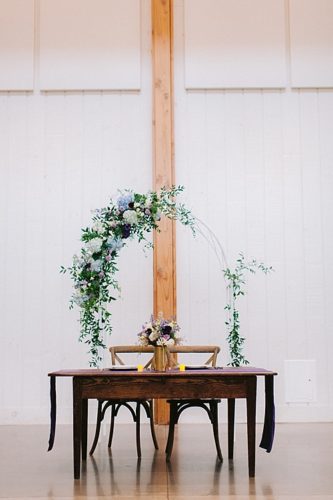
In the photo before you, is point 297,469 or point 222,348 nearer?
point 297,469

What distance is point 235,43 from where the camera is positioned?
23.3 ft

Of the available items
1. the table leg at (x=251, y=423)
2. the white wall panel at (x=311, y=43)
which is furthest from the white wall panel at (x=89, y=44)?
the table leg at (x=251, y=423)

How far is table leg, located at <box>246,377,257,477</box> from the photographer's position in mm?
4074

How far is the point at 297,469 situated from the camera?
4348 mm

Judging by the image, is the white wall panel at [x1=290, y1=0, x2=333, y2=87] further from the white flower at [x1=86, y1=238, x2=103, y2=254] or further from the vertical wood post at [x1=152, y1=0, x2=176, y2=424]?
the white flower at [x1=86, y1=238, x2=103, y2=254]

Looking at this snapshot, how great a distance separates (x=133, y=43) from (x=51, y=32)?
89cm

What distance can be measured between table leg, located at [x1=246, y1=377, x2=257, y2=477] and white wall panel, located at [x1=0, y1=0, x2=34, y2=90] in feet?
14.3

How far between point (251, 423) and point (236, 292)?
2775 mm

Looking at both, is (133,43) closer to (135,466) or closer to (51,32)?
(51,32)

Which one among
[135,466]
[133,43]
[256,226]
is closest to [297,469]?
[135,466]

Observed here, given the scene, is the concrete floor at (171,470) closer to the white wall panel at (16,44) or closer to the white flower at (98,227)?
the white flower at (98,227)

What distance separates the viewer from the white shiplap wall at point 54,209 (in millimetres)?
6742

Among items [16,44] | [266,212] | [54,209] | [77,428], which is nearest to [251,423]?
[77,428]

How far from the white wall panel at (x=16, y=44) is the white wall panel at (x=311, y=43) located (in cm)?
281
